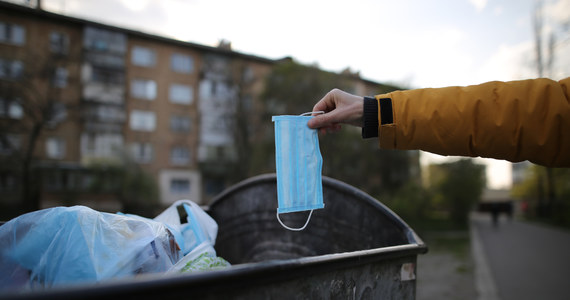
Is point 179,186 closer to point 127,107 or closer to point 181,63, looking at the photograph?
point 127,107

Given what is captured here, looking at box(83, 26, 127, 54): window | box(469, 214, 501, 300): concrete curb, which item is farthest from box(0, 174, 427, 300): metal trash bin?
box(83, 26, 127, 54): window

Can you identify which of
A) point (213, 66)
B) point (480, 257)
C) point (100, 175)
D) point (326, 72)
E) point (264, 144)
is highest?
point (213, 66)

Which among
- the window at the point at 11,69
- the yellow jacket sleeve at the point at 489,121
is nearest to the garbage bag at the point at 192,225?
the yellow jacket sleeve at the point at 489,121

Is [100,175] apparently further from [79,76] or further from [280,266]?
[280,266]

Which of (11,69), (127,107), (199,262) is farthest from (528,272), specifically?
(127,107)

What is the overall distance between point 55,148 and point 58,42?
7.59m

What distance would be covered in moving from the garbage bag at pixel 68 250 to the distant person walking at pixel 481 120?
116 cm

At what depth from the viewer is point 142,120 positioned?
96.9ft

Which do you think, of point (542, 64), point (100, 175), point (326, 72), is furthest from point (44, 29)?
point (542, 64)

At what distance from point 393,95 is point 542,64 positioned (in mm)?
27652

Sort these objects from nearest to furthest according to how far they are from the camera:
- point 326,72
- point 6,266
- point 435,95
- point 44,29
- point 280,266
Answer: point 280,266, point 6,266, point 435,95, point 326,72, point 44,29

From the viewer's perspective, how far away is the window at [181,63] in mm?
31141

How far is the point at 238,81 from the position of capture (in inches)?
1150

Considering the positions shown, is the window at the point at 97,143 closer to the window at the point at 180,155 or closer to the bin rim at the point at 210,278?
the window at the point at 180,155
